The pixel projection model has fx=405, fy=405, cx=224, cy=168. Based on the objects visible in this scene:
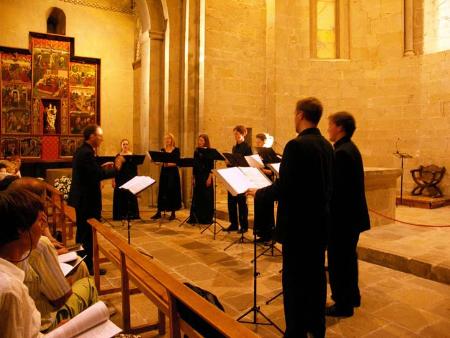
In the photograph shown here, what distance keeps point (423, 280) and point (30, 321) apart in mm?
4336

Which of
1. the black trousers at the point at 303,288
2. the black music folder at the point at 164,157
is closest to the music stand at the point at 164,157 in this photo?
the black music folder at the point at 164,157

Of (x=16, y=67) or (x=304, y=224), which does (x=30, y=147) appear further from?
(x=304, y=224)

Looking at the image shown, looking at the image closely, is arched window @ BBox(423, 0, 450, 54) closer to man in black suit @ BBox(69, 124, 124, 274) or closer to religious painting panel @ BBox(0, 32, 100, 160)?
man in black suit @ BBox(69, 124, 124, 274)

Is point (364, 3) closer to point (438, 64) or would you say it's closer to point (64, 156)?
point (438, 64)

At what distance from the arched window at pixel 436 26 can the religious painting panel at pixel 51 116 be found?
11037mm

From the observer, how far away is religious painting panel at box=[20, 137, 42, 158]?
12.6 metres

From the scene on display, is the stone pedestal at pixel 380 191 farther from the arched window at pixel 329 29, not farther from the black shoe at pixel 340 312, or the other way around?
the arched window at pixel 329 29

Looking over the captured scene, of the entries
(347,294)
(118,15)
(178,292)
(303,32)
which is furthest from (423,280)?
(118,15)

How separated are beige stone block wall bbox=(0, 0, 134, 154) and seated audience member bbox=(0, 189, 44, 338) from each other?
13.2 metres

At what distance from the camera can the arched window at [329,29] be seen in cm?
1102

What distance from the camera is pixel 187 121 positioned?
9.48 meters

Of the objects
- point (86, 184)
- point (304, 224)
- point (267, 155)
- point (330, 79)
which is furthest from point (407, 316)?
point (330, 79)

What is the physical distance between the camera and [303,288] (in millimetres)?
2838

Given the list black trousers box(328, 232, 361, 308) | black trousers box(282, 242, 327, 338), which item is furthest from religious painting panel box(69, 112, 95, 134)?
black trousers box(282, 242, 327, 338)
